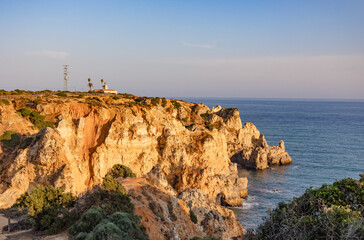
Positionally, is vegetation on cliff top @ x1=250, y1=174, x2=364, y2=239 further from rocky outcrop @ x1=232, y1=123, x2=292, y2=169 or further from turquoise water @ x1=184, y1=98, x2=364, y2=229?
rocky outcrop @ x1=232, y1=123, x2=292, y2=169

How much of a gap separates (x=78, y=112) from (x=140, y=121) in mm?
8525

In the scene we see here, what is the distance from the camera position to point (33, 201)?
59.9ft

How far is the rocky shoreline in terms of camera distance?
24.5 m

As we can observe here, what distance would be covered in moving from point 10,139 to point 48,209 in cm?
1653

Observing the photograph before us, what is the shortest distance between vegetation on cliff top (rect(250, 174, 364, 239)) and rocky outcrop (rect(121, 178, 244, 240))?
7.57 meters

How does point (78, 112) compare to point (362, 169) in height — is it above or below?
above

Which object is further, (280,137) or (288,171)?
(280,137)

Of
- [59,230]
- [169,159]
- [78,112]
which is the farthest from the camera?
[169,159]

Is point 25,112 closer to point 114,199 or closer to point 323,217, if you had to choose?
point 114,199

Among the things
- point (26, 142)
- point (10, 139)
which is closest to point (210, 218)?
point (26, 142)

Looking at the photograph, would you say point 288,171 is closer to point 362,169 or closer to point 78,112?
point 362,169

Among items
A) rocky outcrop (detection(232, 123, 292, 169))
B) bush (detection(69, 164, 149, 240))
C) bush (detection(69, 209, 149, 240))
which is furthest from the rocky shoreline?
rocky outcrop (detection(232, 123, 292, 169))

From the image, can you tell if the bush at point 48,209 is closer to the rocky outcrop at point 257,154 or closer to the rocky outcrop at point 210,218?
the rocky outcrop at point 210,218

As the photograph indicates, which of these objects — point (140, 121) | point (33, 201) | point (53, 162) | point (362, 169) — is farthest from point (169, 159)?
point (362, 169)
